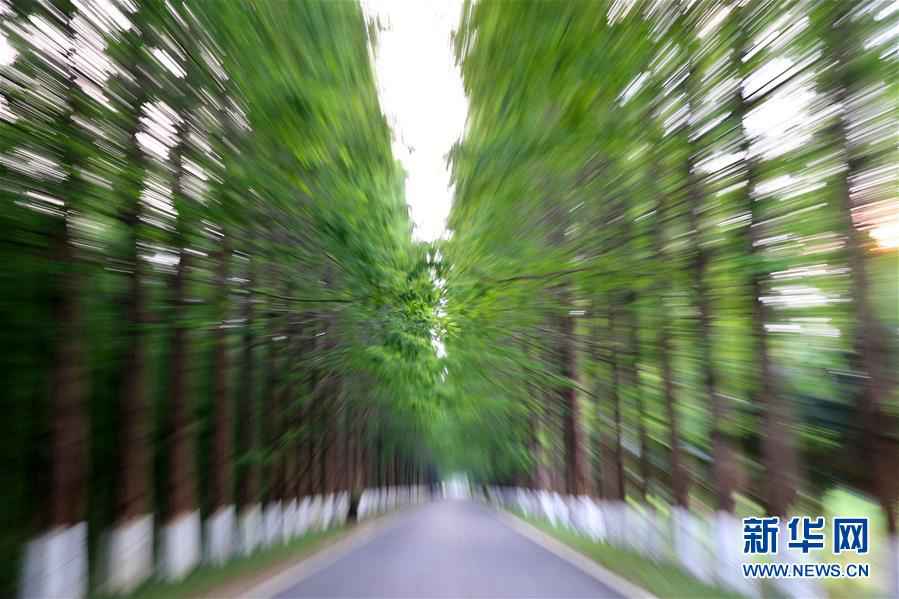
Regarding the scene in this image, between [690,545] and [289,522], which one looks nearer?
[690,545]

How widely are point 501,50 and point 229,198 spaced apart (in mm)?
4356

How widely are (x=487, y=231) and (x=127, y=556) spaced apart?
8094 millimetres

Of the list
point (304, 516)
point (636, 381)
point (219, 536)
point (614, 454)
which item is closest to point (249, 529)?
point (219, 536)

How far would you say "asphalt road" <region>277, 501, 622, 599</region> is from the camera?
8.23 meters

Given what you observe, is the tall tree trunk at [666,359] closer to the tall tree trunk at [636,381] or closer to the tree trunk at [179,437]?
the tall tree trunk at [636,381]

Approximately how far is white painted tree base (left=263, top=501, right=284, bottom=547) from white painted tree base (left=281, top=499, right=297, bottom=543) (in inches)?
4.3

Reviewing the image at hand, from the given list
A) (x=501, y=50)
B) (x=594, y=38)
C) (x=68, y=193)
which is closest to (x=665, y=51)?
(x=594, y=38)

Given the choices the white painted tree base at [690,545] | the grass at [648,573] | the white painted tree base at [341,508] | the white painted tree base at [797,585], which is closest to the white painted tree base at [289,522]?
the white painted tree base at [341,508]

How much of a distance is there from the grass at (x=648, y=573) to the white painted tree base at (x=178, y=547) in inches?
272

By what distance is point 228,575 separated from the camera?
9.95 meters

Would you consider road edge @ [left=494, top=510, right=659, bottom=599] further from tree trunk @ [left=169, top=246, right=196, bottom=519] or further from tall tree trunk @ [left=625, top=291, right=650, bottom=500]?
tree trunk @ [left=169, top=246, right=196, bottom=519]

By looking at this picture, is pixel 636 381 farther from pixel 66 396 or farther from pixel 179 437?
pixel 66 396

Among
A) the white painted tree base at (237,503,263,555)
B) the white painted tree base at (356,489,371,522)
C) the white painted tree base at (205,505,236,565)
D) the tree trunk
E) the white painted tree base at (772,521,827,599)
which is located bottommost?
the white painted tree base at (356,489,371,522)

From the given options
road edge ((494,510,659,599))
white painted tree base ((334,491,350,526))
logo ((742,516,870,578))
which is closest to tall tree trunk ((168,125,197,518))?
road edge ((494,510,659,599))
